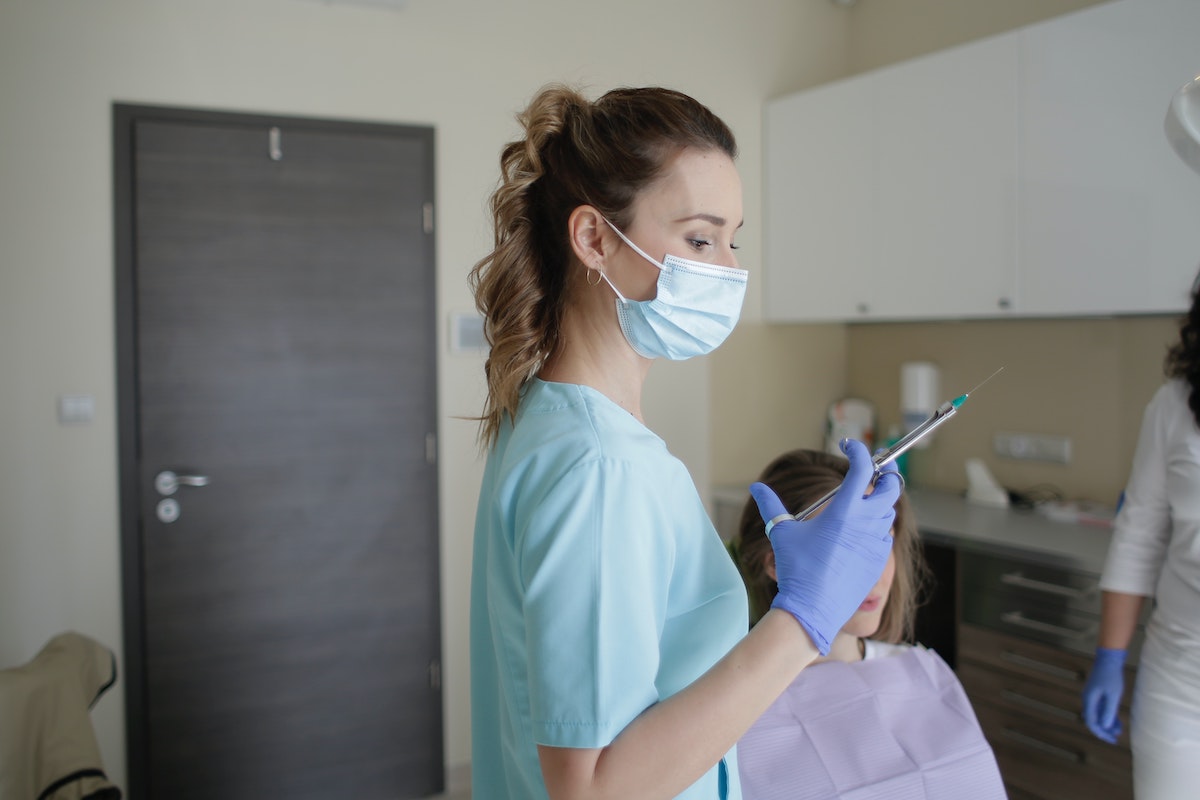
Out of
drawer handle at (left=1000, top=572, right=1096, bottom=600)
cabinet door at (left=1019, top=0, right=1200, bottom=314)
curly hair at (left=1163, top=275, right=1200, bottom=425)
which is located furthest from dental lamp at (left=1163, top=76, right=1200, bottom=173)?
drawer handle at (left=1000, top=572, right=1096, bottom=600)

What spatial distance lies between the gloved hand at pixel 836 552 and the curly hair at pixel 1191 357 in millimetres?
1046

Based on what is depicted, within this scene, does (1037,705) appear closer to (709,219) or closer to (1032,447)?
(1032,447)

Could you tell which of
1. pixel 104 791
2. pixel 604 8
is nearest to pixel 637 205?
pixel 104 791

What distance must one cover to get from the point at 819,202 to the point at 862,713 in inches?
80.8

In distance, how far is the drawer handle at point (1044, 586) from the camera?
7.13ft

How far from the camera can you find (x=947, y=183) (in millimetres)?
2738

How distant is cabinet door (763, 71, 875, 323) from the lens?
302 cm

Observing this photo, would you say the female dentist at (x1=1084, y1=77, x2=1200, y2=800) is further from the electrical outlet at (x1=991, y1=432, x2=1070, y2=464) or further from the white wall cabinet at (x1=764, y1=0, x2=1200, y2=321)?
the electrical outlet at (x1=991, y1=432, x2=1070, y2=464)

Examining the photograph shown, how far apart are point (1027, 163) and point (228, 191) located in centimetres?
226

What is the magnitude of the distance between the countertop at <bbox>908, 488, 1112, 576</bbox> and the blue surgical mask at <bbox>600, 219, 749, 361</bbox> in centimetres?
160

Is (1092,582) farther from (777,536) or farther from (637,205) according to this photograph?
(637,205)

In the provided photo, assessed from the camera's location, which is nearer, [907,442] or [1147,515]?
[907,442]

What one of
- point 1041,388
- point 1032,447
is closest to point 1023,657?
point 1032,447

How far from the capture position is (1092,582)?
2.15 metres
